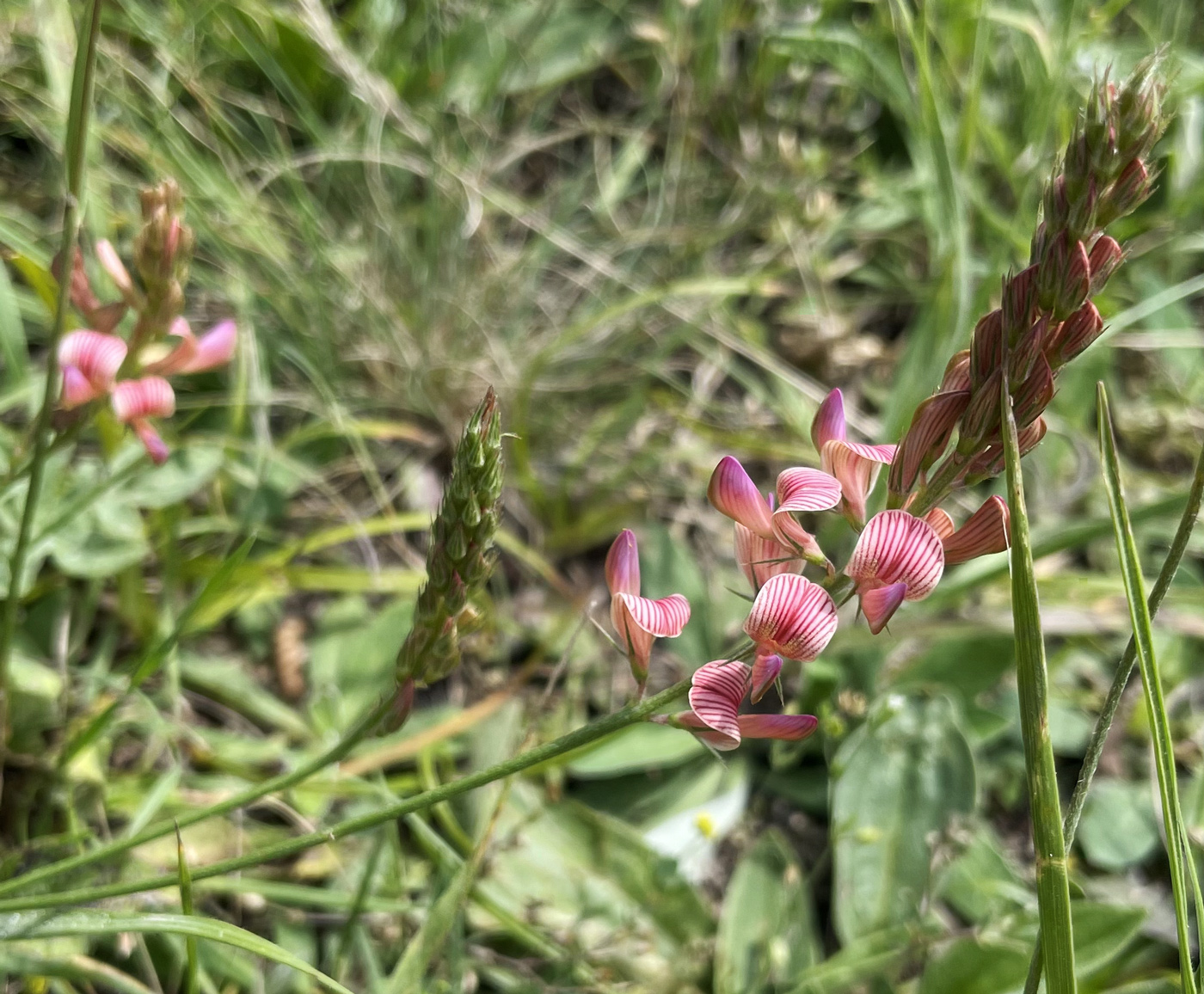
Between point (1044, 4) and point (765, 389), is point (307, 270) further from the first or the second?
point (1044, 4)

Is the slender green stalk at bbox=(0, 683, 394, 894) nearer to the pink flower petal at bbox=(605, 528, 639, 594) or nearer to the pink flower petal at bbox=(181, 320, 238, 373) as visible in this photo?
the pink flower petal at bbox=(605, 528, 639, 594)

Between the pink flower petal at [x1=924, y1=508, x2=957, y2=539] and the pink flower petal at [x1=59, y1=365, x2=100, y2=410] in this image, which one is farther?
the pink flower petal at [x1=59, y1=365, x2=100, y2=410]

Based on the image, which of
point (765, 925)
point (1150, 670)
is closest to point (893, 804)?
point (765, 925)

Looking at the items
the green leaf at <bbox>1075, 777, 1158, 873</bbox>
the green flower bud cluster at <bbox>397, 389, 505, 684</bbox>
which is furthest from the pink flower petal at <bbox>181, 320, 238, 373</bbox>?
the green leaf at <bbox>1075, 777, 1158, 873</bbox>

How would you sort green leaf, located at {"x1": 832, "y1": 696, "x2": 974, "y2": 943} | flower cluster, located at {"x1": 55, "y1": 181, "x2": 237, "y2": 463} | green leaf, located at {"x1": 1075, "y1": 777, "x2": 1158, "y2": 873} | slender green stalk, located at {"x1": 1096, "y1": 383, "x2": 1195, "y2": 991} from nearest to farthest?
slender green stalk, located at {"x1": 1096, "y1": 383, "x2": 1195, "y2": 991}, flower cluster, located at {"x1": 55, "y1": 181, "x2": 237, "y2": 463}, green leaf, located at {"x1": 832, "y1": 696, "x2": 974, "y2": 943}, green leaf, located at {"x1": 1075, "y1": 777, "x2": 1158, "y2": 873}

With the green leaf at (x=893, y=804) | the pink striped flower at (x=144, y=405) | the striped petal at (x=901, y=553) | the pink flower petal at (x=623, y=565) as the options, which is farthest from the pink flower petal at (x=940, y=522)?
the pink striped flower at (x=144, y=405)

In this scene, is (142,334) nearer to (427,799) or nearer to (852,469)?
(427,799)

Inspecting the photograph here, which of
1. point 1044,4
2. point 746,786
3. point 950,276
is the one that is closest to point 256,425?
point 746,786
